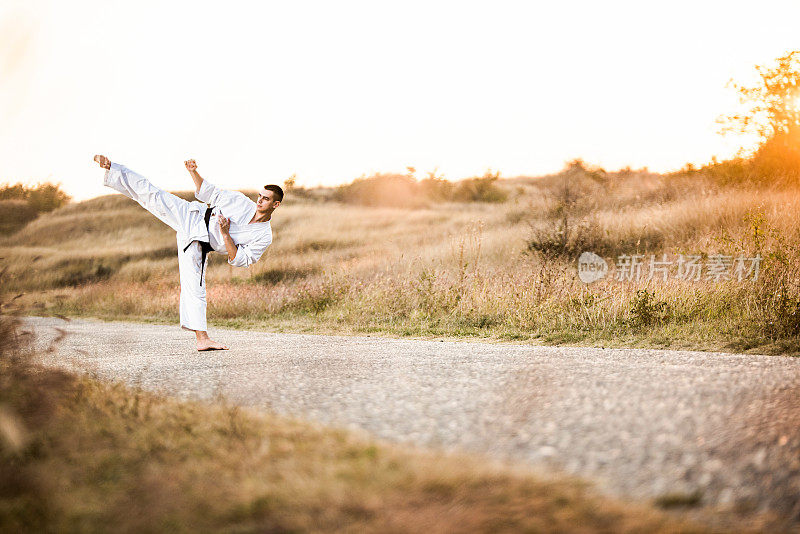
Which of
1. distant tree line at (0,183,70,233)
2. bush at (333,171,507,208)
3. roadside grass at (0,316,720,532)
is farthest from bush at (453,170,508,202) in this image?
roadside grass at (0,316,720,532)

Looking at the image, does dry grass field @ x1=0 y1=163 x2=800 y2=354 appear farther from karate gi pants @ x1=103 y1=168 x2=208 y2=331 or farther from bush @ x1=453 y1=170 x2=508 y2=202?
bush @ x1=453 y1=170 x2=508 y2=202

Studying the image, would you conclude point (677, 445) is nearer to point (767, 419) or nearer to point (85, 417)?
point (767, 419)

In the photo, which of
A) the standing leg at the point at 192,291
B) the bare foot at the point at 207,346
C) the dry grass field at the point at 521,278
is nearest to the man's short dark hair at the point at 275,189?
the standing leg at the point at 192,291

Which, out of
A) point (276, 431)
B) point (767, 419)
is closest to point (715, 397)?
point (767, 419)

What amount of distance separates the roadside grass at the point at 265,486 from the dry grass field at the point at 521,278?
2.01 m

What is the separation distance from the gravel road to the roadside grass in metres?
0.31

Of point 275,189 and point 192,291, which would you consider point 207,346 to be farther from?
point 275,189

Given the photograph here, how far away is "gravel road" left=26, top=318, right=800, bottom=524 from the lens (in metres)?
2.88

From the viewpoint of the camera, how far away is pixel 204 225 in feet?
24.0

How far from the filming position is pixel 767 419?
3.62 metres

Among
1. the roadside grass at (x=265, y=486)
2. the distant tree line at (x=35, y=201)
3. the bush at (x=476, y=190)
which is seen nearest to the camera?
the roadside grass at (x=265, y=486)

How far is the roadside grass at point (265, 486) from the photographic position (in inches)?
89.4

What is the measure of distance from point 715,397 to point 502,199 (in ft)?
136

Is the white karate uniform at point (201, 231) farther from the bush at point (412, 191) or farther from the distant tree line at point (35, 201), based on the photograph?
the distant tree line at point (35, 201)
